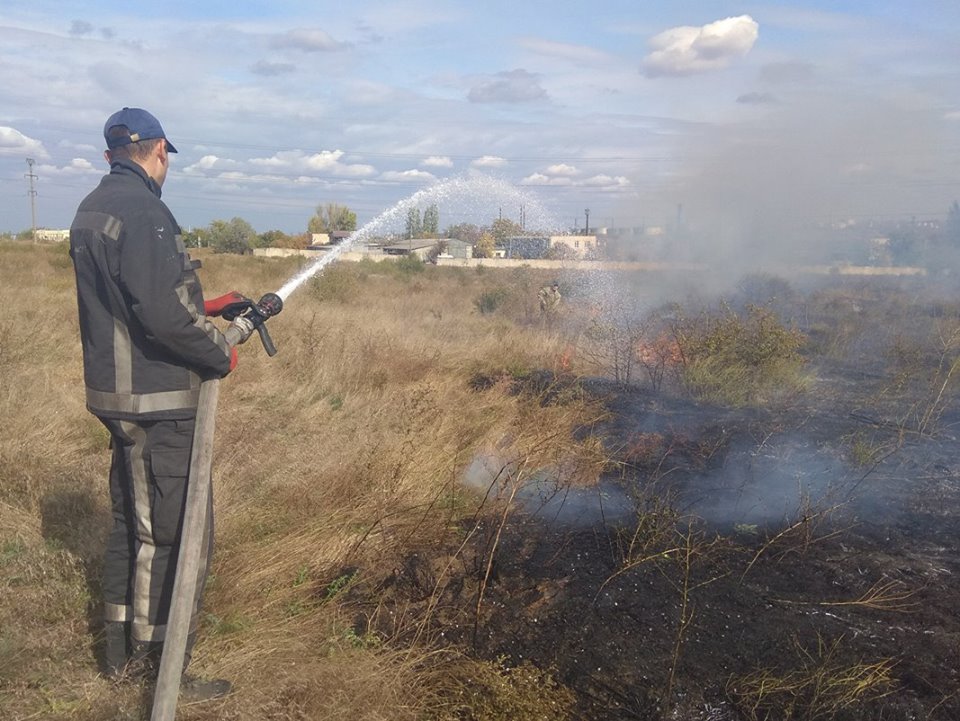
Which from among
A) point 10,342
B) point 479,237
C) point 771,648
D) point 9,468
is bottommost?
point 771,648

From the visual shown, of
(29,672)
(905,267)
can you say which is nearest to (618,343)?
(29,672)

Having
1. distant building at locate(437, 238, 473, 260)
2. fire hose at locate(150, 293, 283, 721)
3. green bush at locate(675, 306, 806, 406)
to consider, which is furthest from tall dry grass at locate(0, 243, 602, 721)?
distant building at locate(437, 238, 473, 260)

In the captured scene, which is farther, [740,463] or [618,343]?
[618,343]

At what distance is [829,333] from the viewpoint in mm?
12383

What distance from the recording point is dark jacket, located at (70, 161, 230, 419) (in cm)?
235

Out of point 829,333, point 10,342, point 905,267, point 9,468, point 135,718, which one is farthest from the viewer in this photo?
point 905,267

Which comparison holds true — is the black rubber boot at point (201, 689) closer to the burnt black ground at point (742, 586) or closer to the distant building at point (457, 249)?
the burnt black ground at point (742, 586)

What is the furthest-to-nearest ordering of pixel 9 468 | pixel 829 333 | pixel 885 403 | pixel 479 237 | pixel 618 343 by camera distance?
pixel 479 237, pixel 829 333, pixel 618 343, pixel 885 403, pixel 9 468

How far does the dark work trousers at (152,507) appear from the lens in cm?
252

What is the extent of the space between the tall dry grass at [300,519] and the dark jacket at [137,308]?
0.99 meters

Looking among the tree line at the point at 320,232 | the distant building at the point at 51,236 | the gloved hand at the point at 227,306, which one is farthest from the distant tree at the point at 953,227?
the distant building at the point at 51,236

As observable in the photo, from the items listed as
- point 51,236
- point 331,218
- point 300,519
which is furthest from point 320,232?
point 51,236

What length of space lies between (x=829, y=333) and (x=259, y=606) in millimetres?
11408

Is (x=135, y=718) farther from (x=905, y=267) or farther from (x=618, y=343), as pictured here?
(x=905, y=267)
